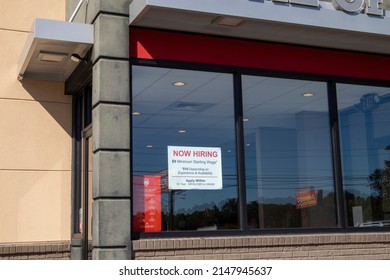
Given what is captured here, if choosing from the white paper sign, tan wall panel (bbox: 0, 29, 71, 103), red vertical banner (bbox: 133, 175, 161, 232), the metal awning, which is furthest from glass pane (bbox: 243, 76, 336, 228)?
tan wall panel (bbox: 0, 29, 71, 103)

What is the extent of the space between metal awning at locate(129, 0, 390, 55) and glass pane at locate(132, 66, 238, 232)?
713mm

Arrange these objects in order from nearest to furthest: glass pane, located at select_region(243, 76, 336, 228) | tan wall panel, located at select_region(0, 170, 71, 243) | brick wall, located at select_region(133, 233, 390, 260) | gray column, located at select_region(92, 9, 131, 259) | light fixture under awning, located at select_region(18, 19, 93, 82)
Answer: gray column, located at select_region(92, 9, 131, 259)
brick wall, located at select_region(133, 233, 390, 260)
light fixture under awning, located at select_region(18, 19, 93, 82)
glass pane, located at select_region(243, 76, 336, 228)
tan wall panel, located at select_region(0, 170, 71, 243)

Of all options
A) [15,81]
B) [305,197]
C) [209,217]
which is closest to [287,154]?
[305,197]

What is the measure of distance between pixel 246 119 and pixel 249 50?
3.40 feet

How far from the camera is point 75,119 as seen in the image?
10.0m

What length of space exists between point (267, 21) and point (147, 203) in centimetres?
298

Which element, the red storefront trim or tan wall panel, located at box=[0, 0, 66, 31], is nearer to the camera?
the red storefront trim

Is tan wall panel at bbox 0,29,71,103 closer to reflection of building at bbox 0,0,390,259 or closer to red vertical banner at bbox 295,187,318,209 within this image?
reflection of building at bbox 0,0,390,259

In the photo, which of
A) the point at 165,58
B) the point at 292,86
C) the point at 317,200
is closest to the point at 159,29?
the point at 165,58

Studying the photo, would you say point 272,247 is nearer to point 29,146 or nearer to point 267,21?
point 267,21

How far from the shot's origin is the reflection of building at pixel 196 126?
8008 mm

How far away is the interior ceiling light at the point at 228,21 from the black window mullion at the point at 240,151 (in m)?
0.90

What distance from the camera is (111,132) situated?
7.87 metres

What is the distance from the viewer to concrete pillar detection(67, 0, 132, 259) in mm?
7664
